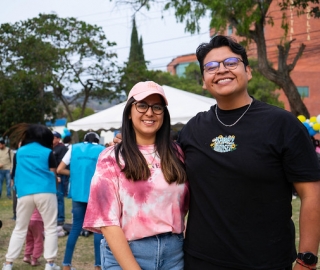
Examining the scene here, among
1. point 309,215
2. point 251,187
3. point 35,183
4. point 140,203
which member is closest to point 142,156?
point 140,203

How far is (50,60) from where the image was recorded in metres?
23.4

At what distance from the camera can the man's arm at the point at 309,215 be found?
2.38 metres

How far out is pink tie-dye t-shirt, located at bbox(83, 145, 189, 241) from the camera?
254 centimetres

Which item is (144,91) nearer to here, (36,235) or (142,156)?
(142,156)

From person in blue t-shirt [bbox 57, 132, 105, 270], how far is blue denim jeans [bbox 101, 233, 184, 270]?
3540 mm

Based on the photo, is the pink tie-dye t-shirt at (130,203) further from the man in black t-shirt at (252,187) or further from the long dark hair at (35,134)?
the long dark hair at (35,134)

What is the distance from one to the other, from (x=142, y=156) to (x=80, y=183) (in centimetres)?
383

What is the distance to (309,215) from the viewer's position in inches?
94.0

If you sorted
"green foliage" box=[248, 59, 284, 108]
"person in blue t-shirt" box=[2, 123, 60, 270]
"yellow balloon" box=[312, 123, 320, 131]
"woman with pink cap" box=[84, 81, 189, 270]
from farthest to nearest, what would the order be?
1. "green foliage" box=[248, 59, 284, 108]
2. "yellow balloon" box=[312, 123, 320, 131]
3. "person in blue t-shirt" box=[2, 123, 60, 270]
4. "woman with pink cap" box=[84, 81, 189, 270]

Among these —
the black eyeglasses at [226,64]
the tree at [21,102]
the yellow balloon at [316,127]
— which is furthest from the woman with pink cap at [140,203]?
the tree at [21,102]

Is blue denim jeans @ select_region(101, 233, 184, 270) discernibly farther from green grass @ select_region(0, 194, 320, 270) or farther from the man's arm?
green grass @ select_region(0, 194, 320, 270)

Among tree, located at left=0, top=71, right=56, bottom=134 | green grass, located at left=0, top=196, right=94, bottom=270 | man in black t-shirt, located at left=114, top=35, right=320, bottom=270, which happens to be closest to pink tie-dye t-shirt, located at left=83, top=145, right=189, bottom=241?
man in black t-shirt, located at left=114, top=35, right=320, bottom=270

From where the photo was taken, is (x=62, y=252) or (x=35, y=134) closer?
(x=35, y=134)

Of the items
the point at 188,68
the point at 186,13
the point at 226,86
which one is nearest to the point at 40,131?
the point at 226,86
